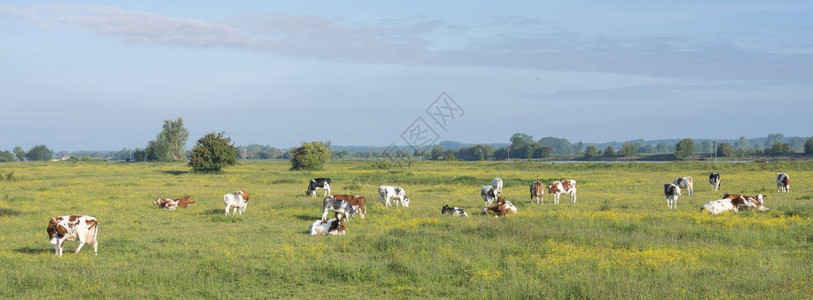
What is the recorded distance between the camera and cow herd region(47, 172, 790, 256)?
51.4ft

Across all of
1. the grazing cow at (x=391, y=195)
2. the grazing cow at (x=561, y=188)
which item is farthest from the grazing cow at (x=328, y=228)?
the grazing cow at (x=561, y=188)

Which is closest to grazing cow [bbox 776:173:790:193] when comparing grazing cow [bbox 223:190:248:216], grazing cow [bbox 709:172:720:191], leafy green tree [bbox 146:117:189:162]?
grazing cow [bbox 709:172:720:191]

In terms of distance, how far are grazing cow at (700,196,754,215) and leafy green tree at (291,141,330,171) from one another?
52518 mm

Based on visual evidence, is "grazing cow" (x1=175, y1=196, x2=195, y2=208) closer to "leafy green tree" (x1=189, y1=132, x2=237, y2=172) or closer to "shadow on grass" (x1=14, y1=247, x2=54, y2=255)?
"shadow on grass" (x1=14, y1=247, x2=54, y2=255)

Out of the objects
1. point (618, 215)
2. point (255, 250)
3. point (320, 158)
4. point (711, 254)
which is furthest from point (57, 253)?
point (320, 158)

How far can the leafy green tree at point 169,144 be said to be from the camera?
12950 centimetres

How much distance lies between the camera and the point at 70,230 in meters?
15.6

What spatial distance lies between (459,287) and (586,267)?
2.99 metres

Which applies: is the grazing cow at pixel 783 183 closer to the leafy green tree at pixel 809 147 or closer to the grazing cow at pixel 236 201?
the grazing cow at pixel 236 201

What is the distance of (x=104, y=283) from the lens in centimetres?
1205

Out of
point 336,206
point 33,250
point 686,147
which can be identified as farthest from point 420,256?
point 686,147

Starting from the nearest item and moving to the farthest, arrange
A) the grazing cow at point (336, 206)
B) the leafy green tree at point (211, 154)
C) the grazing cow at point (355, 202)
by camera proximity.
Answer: the grazing cow at point (336, 206) < the grazing cow at point (355, 202) < the leafy green tree at point (211, 154)

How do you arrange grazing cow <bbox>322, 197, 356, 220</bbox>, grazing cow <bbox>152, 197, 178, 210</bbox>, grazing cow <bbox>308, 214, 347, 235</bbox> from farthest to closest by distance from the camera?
grazing cow <bbox>152, 197, 178, 210</bbox> < grazing cow <bbox>322, 197, 356, 220</bbox> < grazing cow <bbox>308, 214, 347, 235</bbox>

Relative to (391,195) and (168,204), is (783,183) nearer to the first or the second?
(391,195)
